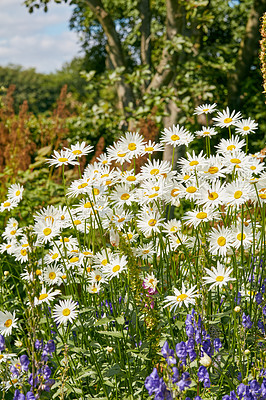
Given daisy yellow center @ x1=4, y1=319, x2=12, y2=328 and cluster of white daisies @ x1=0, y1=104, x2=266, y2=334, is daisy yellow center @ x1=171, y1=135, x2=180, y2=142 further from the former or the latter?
daisy yellow center @ x1=4, y1=319, x2=12, y2=328

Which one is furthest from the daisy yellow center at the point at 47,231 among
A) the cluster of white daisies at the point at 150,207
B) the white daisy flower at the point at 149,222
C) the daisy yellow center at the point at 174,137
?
the daisy yellow center at the point at 174,137

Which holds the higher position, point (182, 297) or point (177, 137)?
point (177, 137)

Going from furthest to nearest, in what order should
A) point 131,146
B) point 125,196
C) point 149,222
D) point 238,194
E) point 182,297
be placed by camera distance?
point 131,146 < point 125,196 < point 149,222 < point 238,194 < point 182,297

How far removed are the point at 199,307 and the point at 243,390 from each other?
12.8 inches

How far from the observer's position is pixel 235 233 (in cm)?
202

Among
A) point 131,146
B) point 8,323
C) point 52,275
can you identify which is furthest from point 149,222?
point 8,323

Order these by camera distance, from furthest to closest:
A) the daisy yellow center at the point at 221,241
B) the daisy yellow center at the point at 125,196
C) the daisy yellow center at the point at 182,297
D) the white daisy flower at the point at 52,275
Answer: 1. the white daisy flower at the point at 52,275
2. the daisy yellow center at the point at 125,196
3. the daisy yellow center at the point at 221,241
4. the daisy yellow center at the point at 182,297

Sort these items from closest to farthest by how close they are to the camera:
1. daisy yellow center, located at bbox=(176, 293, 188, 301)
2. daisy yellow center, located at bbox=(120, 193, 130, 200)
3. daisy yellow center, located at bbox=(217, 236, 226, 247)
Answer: daisy yellow center, located at bbox=(176, 293, 188, 301) → daisy yellow center, located at bbox=(217, 236, 226, 247) → daisy yellow center, located at bbox=(120, 193, 130, 200)

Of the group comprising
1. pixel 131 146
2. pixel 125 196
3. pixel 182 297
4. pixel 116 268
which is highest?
pixel 131 146

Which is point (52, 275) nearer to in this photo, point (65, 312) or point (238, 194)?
point (65, 312)

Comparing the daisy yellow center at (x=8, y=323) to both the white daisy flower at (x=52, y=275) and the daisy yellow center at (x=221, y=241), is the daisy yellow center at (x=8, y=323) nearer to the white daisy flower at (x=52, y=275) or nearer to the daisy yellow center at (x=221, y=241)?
the white daisy flower at (x=52, y=275)

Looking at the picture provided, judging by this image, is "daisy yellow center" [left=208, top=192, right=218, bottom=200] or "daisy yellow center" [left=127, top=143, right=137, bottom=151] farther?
"daisy yellow center" [left=127, top=143, right=137, bottom=151]

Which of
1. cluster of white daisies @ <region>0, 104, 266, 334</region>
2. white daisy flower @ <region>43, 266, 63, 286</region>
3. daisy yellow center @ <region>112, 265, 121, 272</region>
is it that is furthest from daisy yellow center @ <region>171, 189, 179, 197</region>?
white daisy flower @ <region>43, 266, 63, 286</region>

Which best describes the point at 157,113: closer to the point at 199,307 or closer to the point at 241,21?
the point at 199,307
